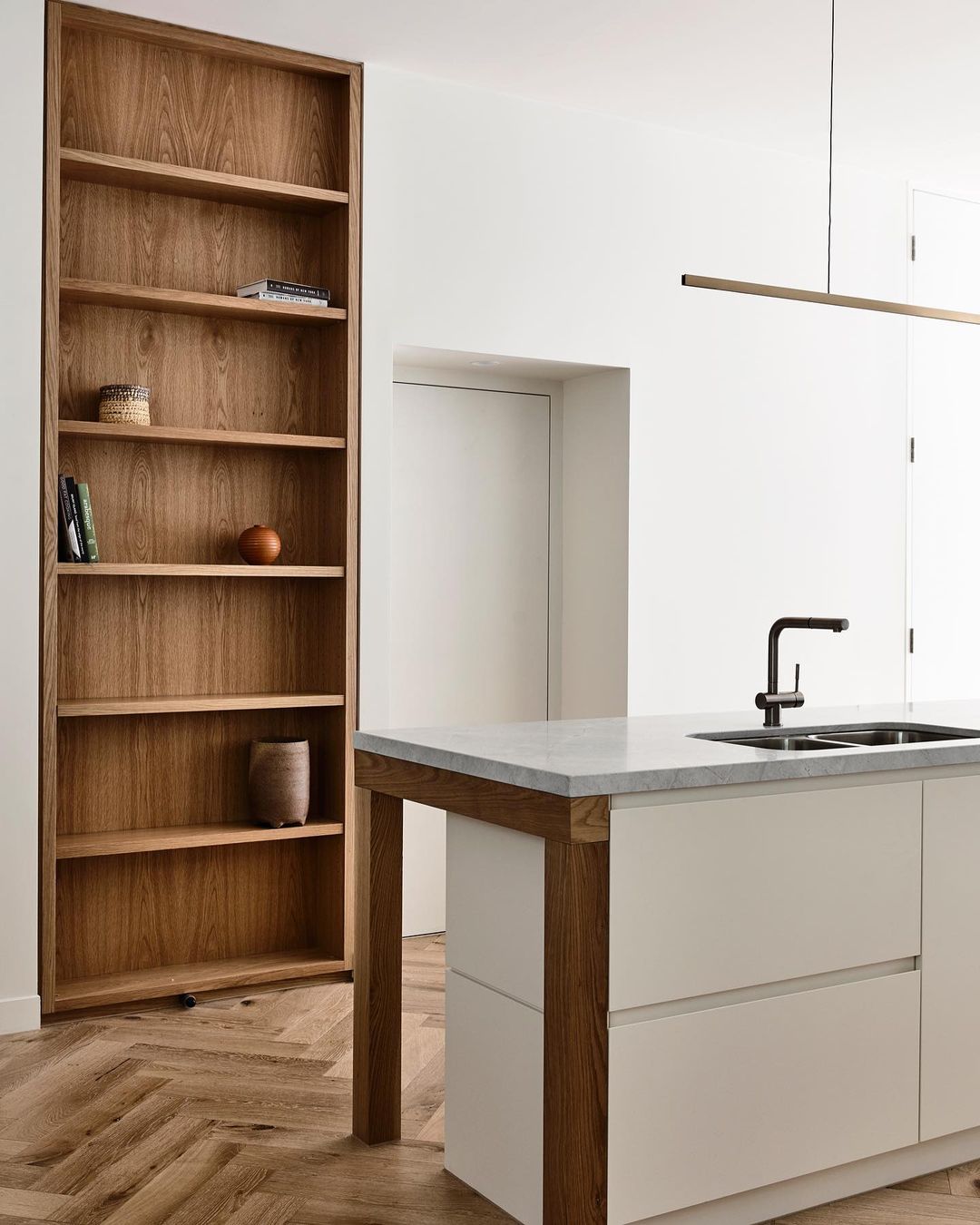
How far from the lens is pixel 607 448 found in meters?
4.65

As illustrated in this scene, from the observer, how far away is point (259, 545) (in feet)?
12.7

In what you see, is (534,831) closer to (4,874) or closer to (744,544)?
(4,874)

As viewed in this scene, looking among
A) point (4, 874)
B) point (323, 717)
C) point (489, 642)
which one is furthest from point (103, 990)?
point (489, 642)

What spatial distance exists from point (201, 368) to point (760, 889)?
2493 millimetres

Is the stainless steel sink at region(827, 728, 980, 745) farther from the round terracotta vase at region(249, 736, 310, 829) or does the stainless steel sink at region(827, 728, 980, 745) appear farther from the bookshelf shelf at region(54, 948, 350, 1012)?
the bookshelf shelf at region(54, 948, 350, 1012)

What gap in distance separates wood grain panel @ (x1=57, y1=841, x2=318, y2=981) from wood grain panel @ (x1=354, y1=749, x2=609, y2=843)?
1.43m

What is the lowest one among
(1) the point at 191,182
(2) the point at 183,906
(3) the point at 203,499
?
(2) the point at 183,906

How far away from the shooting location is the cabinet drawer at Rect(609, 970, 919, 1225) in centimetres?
219

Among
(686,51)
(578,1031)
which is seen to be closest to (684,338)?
(686,51)

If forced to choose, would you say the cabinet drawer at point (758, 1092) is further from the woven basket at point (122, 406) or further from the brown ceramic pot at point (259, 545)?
the woven basket at point (122, 406)

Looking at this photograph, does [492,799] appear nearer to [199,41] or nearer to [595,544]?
[595,544]

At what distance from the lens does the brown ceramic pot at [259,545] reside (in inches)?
153

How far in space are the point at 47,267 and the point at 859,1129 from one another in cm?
293

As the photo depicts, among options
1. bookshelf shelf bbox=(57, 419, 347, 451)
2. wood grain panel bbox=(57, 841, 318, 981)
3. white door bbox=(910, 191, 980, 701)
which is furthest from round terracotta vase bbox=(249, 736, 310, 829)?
white door bbox=(910, 191, 980, 701)
